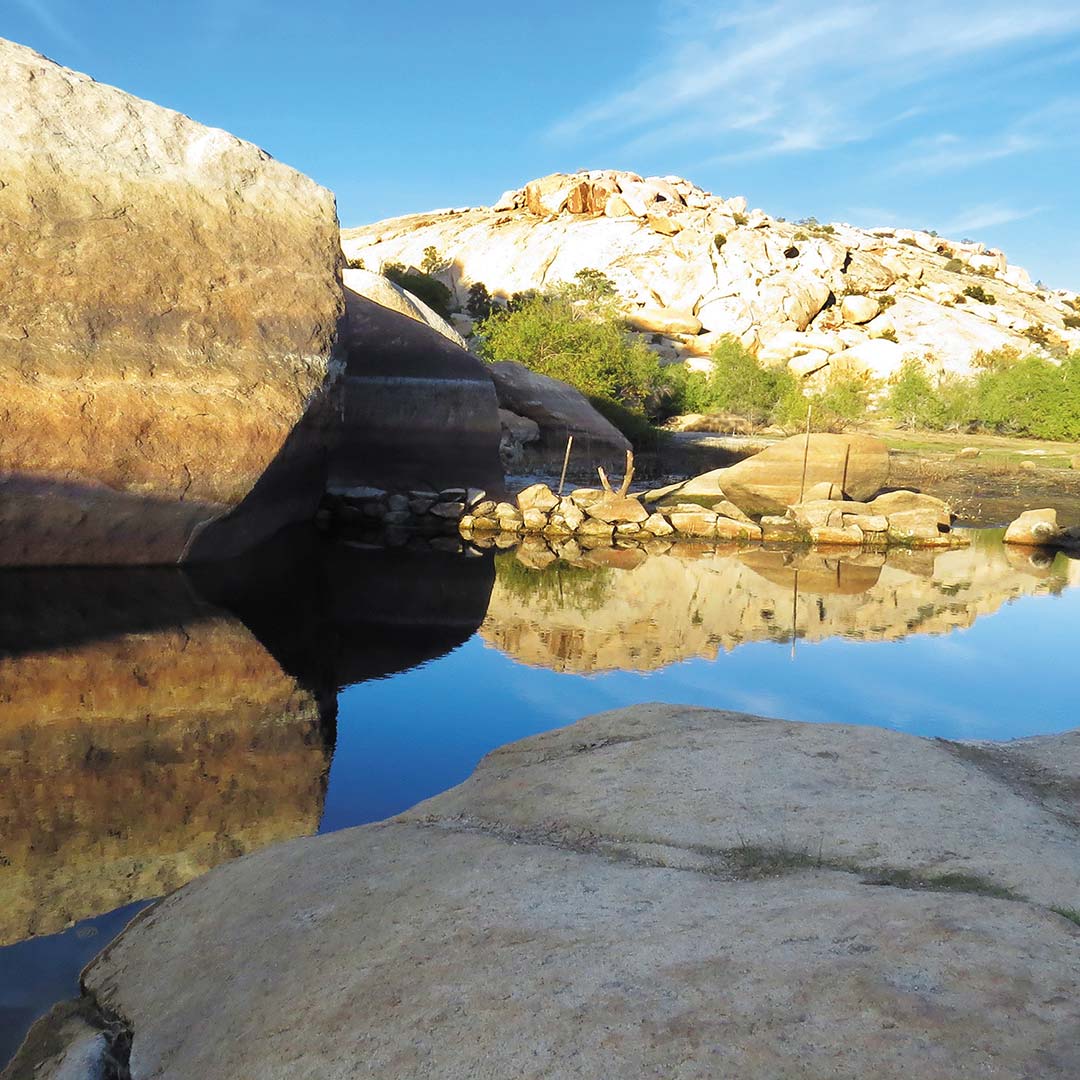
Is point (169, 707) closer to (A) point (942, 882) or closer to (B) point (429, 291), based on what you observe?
(A) point (942, 882)

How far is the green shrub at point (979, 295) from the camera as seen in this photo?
2933 inches

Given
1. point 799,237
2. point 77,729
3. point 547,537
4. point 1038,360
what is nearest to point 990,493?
point 547,537

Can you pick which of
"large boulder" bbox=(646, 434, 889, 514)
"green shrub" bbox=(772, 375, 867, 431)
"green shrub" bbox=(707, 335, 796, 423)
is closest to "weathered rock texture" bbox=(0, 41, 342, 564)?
"large boulder" bbox=(646, 434, 889, 514)

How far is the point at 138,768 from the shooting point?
7.34 metres

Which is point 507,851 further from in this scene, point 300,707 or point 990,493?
point 990,493

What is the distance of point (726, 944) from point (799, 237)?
8246 cm

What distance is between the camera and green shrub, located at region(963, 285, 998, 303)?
7450cm

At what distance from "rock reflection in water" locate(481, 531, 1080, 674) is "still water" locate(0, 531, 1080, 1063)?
7cm

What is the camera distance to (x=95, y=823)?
638cm

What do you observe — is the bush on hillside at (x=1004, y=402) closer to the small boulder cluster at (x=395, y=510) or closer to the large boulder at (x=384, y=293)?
the large boulder at (x=384, y=293)

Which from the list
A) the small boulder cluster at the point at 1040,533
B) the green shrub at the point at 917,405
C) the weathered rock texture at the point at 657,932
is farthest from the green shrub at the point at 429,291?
the weathered rock texture at the point at 657,932

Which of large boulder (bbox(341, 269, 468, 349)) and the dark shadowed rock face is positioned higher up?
large boulder (bbox(341, 269, 468, 349))

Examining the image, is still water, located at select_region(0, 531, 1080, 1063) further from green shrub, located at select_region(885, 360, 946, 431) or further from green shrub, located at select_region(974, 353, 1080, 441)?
green shrub, located at select_region(885, 360, 946, 431)

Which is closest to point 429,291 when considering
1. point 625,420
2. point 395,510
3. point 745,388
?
point 745,388
